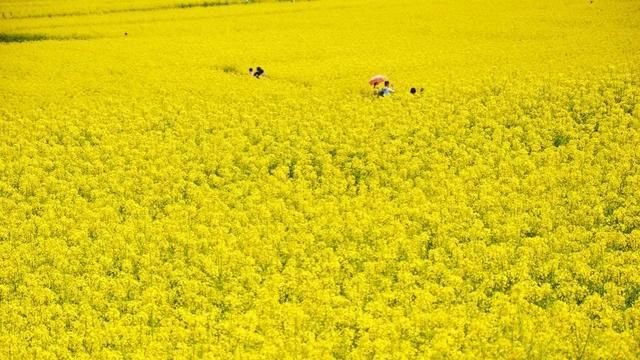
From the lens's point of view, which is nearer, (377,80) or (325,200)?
(325,200)

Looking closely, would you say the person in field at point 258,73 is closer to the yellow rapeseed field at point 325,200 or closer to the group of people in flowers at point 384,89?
the yellow rapeseed field at point 325,200

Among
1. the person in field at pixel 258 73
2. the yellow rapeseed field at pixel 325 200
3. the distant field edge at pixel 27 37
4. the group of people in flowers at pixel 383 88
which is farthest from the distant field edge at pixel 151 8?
the group of people in flowers at pixel 383 88

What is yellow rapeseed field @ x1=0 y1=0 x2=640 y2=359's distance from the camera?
1068 cm

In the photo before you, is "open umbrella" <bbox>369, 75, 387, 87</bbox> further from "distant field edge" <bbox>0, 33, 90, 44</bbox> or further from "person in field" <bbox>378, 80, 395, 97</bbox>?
"distant field edge" <bbox>0, 33, 90, 44</bbox>

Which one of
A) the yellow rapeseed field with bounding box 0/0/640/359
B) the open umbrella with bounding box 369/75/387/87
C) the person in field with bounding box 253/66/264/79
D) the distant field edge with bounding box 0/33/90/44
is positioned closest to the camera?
the yellow rapeseed field with bounding box 0/0/640/359

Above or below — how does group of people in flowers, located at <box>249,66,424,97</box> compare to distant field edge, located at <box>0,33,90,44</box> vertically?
below

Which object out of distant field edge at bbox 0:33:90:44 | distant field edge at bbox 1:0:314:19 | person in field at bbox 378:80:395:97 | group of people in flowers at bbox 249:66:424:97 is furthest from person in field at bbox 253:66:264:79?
distant field edge at bbox 1:0:314:19

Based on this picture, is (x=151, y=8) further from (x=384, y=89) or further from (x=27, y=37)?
(x=384, y=89)

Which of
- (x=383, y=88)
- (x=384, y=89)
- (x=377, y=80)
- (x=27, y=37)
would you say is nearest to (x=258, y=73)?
(x=377, y=80)

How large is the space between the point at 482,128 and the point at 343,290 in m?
7.91

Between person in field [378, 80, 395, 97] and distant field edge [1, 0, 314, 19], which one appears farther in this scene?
distant field edge [1, 0, 314, 19]

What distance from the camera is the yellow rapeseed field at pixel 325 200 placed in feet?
35.0

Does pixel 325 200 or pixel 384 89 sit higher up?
pixel 384 89

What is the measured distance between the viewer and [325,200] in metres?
14.7
